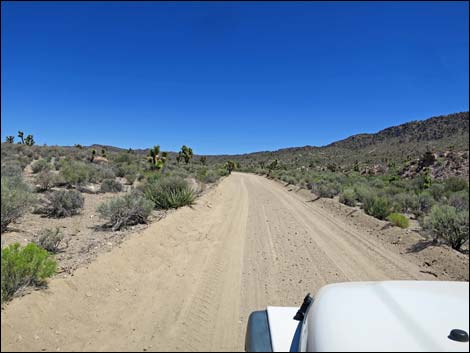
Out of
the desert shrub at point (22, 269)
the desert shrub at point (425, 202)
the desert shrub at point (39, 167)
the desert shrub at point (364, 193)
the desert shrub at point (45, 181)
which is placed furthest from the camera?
the desert shrub at point (39, 167)

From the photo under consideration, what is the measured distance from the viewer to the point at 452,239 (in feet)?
26.1

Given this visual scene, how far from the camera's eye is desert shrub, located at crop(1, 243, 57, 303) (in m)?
3.39

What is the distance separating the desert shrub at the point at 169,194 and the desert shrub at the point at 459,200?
888 centimetres

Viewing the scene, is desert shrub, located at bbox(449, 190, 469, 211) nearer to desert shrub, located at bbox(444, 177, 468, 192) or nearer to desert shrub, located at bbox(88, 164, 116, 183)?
desert shrub, located at bbox(444, 177, 468, 192)

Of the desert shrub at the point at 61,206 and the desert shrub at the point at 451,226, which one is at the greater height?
the desert shrub at the point at 61,206

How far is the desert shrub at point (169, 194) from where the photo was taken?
12.3 meters

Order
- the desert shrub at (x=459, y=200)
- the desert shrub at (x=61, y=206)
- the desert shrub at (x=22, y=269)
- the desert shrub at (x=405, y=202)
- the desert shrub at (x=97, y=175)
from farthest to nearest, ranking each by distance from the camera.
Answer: the desert shrub at (x=97, y=175)
the desert shrub at (x=405, y=202)
the desert shrub at (x=61, y=206)
the desert shrub at (x=459, y=200)
the desert shrub at (x=22, y=269)

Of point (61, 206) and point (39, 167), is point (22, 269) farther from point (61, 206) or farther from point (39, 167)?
point (39, 167)

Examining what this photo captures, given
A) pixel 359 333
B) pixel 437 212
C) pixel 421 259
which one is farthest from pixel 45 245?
pixel 437 212

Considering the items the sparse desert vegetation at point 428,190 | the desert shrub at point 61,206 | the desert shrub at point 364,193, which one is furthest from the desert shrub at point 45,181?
the desert shrub at point 364,193

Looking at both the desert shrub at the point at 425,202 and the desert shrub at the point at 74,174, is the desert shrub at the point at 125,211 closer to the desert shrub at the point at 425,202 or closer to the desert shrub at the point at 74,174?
the desert shrub at the point at 74,174

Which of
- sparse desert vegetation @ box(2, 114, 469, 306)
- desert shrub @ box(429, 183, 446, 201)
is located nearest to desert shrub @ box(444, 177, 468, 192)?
sparse desert vegetation @ box(2, 114, 469, 306)

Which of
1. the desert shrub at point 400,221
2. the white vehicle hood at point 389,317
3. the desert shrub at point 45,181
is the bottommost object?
the desert shrub at point 400,221

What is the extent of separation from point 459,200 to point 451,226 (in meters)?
0.69
